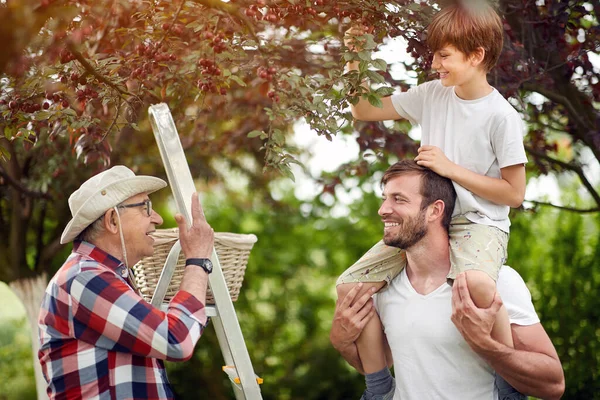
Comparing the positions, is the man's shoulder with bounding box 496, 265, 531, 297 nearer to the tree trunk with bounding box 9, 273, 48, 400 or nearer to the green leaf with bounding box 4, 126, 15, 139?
the green leaf with bounding box 4, 126, 15, 139

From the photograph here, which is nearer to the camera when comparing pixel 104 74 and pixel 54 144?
pixel 104 74

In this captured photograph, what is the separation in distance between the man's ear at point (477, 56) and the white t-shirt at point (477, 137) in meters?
0.14

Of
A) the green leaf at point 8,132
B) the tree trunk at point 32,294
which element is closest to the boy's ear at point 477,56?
the green leaf at point 8,132

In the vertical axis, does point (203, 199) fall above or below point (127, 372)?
above

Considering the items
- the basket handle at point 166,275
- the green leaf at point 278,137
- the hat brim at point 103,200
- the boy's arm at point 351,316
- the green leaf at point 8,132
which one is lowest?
the boy's arm at point 351,316

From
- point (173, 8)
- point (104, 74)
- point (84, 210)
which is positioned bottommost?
point (84, 210)

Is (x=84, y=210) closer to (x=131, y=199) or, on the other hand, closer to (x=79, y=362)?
(x=131, y=199)

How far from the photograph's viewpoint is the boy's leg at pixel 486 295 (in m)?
2.65

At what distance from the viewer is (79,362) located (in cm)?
235

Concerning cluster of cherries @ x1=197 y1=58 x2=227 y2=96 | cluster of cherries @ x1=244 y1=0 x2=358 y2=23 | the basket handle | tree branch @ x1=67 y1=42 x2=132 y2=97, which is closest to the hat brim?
the basket handle

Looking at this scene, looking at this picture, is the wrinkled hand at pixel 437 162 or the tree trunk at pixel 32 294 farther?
the tree trunk at pixel 32 294

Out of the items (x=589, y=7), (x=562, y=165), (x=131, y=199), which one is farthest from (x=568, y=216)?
(x=131, y=199)

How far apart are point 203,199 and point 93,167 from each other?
254 cm

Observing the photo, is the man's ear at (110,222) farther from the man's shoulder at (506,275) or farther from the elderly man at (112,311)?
the man's shoulder at (506,275)
